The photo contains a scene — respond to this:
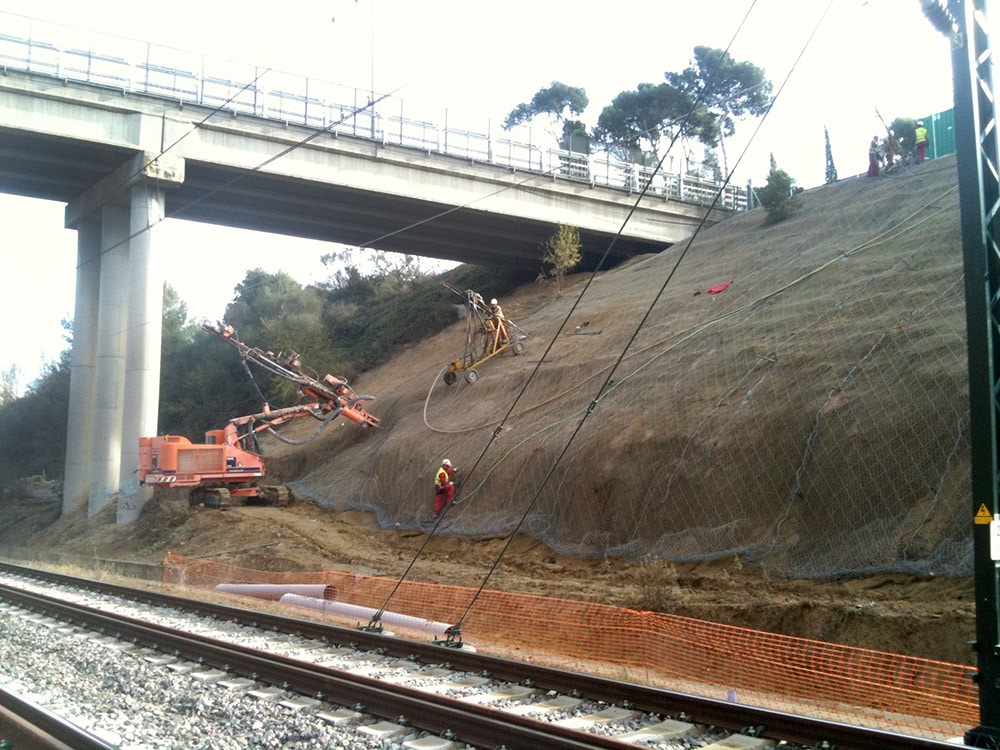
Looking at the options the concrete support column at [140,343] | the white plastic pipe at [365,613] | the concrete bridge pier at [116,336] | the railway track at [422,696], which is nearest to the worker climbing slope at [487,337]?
the concrete support column at [140,343]

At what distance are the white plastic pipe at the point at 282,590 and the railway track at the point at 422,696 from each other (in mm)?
2880

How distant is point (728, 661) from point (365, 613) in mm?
6431

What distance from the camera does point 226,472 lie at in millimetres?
29906

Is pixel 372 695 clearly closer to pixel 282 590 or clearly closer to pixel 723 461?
pixel 282 590

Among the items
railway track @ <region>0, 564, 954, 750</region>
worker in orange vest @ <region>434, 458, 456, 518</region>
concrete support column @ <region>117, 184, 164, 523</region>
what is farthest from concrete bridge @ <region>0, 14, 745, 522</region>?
railway track @ <region>0, 564, 954, 750</region>

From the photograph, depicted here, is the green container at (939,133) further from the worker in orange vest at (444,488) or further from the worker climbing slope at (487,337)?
the worker in orange vest at (444,488)

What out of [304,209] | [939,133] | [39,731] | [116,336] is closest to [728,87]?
[939,133]

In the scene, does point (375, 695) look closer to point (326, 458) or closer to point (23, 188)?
point (326, 458)

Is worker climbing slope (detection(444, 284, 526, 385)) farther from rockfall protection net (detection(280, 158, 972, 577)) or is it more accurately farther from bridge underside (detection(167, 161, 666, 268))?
bridge underside (detection(167, 161, 666, 268))

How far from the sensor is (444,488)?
2411cm

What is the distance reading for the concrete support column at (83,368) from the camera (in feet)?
120

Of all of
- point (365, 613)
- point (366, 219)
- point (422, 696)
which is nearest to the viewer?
point (422, 696)

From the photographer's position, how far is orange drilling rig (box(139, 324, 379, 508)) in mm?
29219

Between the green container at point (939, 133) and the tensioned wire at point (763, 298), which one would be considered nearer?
the tensioned wire at point (763, 298)
